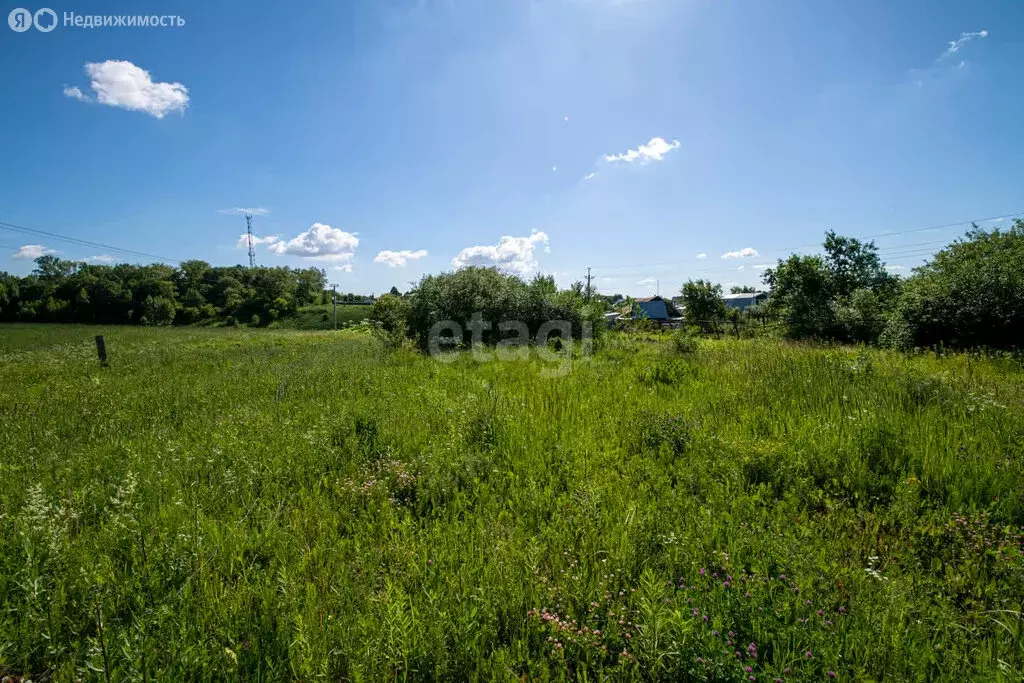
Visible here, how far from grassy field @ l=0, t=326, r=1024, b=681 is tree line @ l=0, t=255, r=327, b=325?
253 ft

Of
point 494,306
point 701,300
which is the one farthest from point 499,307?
point 701,300

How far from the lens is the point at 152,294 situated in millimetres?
70438

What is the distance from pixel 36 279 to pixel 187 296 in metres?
20.7

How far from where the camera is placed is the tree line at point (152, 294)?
Result: 202 ft

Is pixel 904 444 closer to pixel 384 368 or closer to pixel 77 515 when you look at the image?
pixel 77 515

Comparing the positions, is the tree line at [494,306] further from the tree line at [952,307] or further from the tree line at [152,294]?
the tree line at [152,294]

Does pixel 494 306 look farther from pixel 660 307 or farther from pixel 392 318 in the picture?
pixel 660 307

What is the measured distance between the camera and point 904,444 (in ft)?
14.3

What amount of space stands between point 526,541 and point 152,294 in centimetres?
9346

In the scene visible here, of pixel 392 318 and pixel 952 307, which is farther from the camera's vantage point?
pixel 392 318

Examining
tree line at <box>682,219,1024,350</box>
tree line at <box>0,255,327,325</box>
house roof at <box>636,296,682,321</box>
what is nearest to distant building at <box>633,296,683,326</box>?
house roof at <box>636,296,682,321</box>

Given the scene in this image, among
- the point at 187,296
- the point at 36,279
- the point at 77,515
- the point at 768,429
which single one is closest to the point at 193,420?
the point at 77,515

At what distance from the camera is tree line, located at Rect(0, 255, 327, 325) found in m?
61.5

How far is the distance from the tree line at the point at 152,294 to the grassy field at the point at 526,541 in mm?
77122
